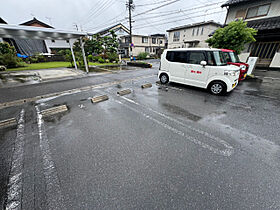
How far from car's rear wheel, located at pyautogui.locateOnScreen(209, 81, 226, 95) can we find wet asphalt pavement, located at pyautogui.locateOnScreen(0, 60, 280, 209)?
1.27 meters

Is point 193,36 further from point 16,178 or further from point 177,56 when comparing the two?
point 16,178

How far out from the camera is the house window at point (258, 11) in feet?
34.6

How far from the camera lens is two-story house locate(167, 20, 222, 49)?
19375 mm

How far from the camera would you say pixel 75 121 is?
3258 millimetres

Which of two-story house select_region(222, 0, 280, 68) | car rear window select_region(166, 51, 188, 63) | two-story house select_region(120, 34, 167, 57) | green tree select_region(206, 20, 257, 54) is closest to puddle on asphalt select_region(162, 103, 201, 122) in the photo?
car rear window select_region(166, 51, 188, 63)

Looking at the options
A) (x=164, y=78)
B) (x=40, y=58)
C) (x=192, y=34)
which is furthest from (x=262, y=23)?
(x=40, y=58)

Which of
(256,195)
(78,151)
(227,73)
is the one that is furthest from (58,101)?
(227,73)

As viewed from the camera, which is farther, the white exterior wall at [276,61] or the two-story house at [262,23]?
the white exterior wall at [276,61]

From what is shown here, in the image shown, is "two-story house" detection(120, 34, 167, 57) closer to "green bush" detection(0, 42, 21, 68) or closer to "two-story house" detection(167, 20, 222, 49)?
"two-story house" detection(167, 20, 222, 49)

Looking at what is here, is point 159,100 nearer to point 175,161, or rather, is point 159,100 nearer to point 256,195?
point 175,161

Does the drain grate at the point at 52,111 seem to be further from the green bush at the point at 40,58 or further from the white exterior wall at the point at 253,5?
the green bush at the point at 40,58

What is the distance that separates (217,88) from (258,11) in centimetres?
1277

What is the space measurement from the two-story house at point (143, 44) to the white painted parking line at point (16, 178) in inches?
1132

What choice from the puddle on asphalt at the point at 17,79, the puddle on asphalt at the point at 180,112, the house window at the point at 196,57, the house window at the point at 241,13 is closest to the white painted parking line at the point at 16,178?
the puddle on asphalt at the point at 180,112
